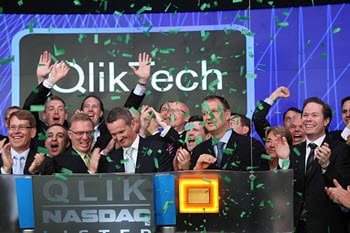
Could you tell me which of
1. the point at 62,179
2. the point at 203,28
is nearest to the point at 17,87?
the point at 62,179

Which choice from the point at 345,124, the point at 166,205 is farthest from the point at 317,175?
the point at 166,205

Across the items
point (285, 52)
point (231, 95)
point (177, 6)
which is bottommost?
point (231, 95)

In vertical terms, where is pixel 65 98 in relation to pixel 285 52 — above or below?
below

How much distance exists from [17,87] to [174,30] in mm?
832

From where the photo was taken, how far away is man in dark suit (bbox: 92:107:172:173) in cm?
292

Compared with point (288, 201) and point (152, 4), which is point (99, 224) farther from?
point (152, 4)

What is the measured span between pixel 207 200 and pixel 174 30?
0.87m

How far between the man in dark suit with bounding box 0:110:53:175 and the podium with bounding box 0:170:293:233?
1.14ft

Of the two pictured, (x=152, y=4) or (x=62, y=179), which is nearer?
Answer: (x=62, y=179)

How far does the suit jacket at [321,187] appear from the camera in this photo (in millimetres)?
2906

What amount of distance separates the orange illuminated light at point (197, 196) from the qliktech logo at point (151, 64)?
0.44 meters

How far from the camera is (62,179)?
8.36 feet

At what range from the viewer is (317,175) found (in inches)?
115

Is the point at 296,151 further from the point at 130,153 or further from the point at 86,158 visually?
the point at 86,158
